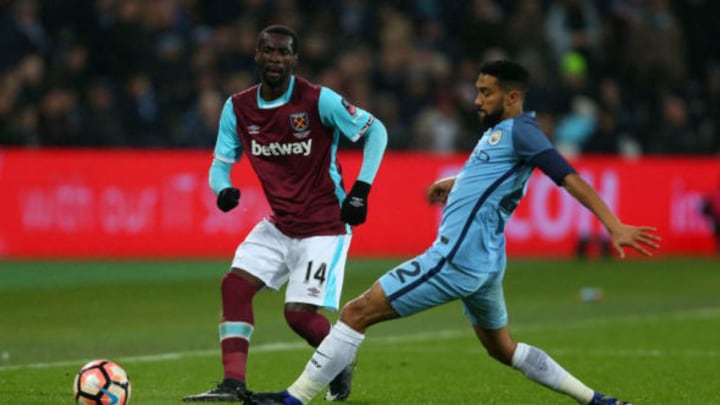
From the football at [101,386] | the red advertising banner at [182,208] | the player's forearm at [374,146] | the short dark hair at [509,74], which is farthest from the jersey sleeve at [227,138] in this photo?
the red advertising banner at [182,208]

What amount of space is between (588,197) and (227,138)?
2665mm

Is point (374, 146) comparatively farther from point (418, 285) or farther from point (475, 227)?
point (418, 285)

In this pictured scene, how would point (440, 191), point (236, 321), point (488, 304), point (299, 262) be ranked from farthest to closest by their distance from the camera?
point (299, 262) < point (236, 321) < point (440, 191) < point (488, 304)

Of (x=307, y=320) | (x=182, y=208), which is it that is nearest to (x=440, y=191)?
(x=307, y=320)

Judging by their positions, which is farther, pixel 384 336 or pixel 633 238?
pixel 384 336

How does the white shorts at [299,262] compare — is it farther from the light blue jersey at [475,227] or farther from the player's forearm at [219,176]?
the light blue jersey at [475,227]

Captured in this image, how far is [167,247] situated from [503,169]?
13872mm

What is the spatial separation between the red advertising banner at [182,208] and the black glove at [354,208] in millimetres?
12466

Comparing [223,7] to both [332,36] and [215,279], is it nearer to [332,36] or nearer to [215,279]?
[332,36]

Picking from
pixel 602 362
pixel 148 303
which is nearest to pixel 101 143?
pixel 148 303

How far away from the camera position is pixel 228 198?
9.05 meters

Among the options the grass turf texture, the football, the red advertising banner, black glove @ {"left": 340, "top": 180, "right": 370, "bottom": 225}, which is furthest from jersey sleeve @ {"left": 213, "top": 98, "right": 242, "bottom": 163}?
the red advertising banner

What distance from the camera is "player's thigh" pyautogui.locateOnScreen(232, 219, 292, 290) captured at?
914 cm

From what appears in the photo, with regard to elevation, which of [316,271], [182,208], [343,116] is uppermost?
[343,116]
